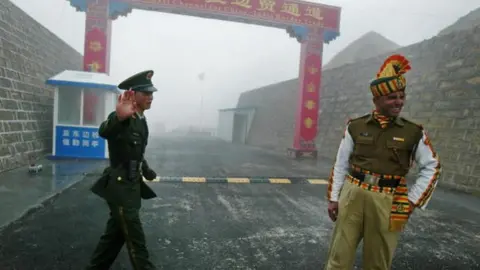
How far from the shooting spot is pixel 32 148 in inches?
317

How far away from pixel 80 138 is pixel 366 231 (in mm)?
8654

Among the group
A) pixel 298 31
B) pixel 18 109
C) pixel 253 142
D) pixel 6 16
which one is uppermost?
pixel 298 31

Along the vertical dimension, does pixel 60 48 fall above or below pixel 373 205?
above

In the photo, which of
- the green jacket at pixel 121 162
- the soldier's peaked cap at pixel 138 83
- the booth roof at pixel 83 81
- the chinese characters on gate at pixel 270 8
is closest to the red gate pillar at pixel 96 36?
the booth roof at pixel 83 81

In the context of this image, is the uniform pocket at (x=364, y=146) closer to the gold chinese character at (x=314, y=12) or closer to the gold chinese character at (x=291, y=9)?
the gold chinese character at (x=291, y=9)

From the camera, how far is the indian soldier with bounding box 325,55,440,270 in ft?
6.47

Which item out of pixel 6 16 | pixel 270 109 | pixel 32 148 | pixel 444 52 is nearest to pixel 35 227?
pixel 32 148

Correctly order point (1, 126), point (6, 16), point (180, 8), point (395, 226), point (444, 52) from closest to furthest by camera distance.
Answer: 1. point (395, 226)
2. point (1, 126)
3. point (6, 16)
4. point (444, 52)
5. point (180, 8)

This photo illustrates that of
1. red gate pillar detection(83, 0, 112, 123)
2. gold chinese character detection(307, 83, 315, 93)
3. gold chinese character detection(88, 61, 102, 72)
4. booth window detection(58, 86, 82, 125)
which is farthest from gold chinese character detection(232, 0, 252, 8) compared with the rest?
booth window detection(58, 86, 82, 125)

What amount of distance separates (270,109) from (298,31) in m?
9.78

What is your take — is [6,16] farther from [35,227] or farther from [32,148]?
[35,227]

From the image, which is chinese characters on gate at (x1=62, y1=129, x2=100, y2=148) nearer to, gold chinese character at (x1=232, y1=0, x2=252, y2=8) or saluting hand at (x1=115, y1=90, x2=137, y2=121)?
gold chinese character at (x1=232, y1=0, x2=252, y2=8)

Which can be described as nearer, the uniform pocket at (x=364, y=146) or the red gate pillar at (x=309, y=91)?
the uniform pocket at (x=364, y=146)

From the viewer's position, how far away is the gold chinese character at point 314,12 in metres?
11.9
